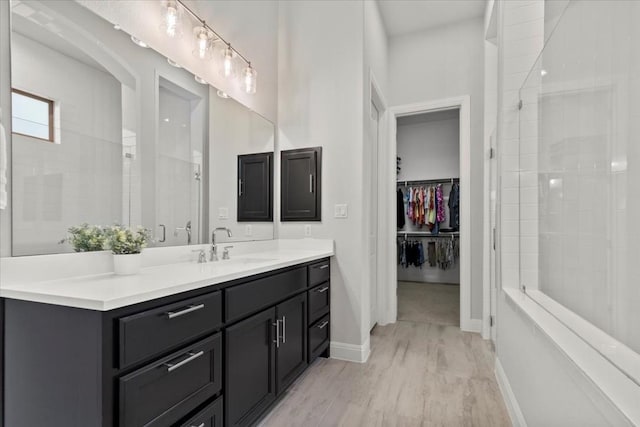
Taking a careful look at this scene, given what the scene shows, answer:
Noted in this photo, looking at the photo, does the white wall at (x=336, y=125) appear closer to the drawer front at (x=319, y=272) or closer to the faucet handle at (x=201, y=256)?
the drawer front at (x=319, y=272)

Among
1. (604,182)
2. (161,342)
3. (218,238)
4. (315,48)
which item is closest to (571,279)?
(604,182)

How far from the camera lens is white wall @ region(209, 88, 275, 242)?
7.15ft

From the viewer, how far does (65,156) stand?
1313 mm

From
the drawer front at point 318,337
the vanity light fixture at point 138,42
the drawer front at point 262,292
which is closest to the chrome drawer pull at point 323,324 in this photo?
the drawer front at point 318,337

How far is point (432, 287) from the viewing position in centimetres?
549

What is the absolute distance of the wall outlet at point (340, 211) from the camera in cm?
258

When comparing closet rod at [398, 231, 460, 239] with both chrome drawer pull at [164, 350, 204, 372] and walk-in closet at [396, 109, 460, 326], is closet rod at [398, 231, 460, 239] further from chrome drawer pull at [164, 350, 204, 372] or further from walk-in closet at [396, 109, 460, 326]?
chrome drawer pull at [164, 350, 204, 372]

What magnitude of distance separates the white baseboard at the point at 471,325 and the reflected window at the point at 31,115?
3.51m

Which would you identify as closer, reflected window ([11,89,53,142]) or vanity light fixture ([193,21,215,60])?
reflected window ([11,89,53,142])

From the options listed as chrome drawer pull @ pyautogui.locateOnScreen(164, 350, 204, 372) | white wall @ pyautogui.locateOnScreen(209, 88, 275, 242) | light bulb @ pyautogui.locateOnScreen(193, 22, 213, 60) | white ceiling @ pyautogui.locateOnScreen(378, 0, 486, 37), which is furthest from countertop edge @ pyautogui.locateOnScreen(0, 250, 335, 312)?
white ceiling @ pyautogui.locateOnScreen(378, 0, 486, 37)

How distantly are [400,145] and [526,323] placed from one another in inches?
193

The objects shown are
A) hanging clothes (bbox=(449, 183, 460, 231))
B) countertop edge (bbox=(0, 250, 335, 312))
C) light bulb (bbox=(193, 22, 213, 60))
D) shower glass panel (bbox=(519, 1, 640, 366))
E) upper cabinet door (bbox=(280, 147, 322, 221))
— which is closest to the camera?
countertop edge (bbox=(0, 250, 335, 312))

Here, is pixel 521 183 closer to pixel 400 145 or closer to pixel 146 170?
pixel 146 170

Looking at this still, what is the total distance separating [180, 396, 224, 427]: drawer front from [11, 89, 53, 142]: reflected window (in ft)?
3.95
